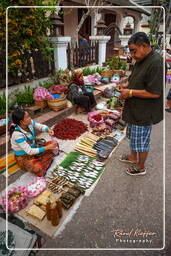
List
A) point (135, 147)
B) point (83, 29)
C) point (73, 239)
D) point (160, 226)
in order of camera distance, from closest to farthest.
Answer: point (73, 239) < point (160, 226) < point (135, 147) < point (83, 29)

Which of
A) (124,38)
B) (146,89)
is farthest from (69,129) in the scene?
(124,38)

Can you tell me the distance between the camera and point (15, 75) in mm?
4805

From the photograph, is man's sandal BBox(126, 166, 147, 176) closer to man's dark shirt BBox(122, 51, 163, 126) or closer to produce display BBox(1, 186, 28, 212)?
man's dark shirt BBox(122, 51, 163, 126)

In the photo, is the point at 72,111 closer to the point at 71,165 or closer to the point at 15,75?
the point at 15,75

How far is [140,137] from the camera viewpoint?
2615mm

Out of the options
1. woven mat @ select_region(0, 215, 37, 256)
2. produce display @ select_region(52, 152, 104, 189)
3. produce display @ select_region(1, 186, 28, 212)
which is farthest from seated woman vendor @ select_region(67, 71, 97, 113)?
woven mat @ select_region(0, 215, 37, 256)

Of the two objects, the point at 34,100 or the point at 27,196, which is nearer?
the point at 27,196

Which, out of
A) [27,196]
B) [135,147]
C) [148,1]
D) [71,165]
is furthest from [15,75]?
[148,1]

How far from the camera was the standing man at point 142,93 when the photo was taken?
6.81 ft

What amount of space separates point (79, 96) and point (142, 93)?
304 cm

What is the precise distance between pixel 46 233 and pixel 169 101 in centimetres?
556

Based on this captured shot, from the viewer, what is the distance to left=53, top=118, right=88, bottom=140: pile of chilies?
13.4 ft

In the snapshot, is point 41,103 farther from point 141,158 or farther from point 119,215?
point 119,215

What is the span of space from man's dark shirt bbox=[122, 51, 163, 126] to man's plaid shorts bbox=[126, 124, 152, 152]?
109mm
